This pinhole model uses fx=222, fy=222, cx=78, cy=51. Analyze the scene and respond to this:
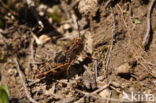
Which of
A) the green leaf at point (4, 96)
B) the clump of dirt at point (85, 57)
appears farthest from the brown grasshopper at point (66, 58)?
the green leaf at point (4, 96)

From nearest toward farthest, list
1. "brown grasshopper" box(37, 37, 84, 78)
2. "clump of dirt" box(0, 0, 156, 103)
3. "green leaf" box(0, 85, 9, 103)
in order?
"clump of dirt" box(0, 0, 156, 103)
"green leaf" box(0, 85, 9, 103)
"brown grasshopper" box(37, 37, 84, 78)

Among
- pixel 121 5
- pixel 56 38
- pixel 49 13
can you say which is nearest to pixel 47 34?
pixel 56 38

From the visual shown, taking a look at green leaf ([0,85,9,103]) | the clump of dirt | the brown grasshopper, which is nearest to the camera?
the clump of dirt

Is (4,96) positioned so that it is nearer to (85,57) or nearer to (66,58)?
(66,58)

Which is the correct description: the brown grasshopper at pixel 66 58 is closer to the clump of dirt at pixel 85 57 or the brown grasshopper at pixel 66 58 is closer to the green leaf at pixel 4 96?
the clump of dirt at pixel 85 57

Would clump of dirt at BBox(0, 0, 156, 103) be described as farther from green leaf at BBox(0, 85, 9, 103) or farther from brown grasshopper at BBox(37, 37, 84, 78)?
green leaf at BBox(0, 85, 9, 103)

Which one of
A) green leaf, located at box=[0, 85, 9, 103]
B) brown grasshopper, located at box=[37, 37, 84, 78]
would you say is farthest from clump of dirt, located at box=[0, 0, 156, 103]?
green leaf, located at box=[0, 85, 9, 103]

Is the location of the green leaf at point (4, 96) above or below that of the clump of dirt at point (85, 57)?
Result: below

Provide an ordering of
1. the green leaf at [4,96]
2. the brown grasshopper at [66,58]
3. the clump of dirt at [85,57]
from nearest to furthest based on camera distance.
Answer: the clump of dirt at [85,57] → the green leaf at [4,96] → the brown grasshopper at [66,58]

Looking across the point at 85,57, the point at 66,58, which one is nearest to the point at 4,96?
the point at 66,58
